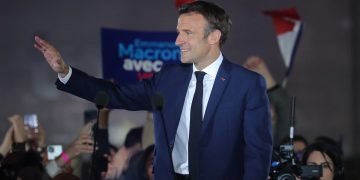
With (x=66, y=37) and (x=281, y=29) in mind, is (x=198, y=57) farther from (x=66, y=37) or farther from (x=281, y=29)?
(x=66, y=37)

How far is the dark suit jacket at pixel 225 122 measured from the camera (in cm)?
369

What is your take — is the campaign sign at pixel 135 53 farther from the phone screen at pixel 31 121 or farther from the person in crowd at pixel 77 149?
the person in crowd at pixel 77 149

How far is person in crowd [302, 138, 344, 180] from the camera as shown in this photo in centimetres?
509

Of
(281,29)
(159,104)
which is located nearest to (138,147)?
(281,29)

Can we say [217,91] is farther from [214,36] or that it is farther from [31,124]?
[31,124]

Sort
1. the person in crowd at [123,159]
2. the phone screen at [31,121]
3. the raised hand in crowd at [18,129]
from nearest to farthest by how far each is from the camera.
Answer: the person in crowd at [123,159]
the raised hand in crowd at [18,129]
the phone screen at [31,121]

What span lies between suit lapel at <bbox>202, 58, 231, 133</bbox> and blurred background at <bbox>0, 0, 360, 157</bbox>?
185 inches

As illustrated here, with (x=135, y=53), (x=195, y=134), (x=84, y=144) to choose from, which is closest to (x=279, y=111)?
(x=135, y=53)

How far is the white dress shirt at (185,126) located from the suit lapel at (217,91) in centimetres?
2

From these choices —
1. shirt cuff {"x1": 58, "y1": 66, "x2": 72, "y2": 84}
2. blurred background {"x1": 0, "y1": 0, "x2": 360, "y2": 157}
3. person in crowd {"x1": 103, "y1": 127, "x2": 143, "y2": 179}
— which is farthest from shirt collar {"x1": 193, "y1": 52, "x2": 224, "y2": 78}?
blurred background {"x1": 0, "y1": 0, "x2": 360, "y2": 157}

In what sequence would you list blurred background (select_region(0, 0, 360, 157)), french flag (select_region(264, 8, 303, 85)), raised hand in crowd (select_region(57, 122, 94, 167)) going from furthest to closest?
1. blurred background (select_region(0, 0, 360, 157))
2. french flag (select_region(264, 8, 303, 85))
3. raised hand in crowd (select_region(57, 122, 94, 167))

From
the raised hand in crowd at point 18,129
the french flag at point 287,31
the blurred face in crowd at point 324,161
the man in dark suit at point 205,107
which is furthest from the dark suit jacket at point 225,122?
the french flag at point 287,31

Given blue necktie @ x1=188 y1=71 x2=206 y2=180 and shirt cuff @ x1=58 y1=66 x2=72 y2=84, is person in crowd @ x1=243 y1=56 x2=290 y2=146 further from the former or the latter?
shirt cuff @ x1=58 y1=66 x2=72 y2=84

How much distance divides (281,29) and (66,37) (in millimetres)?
2055
